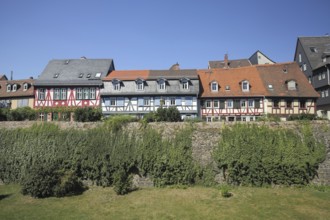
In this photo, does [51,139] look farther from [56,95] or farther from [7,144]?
[56,95]

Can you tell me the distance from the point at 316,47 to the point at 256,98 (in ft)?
55.2

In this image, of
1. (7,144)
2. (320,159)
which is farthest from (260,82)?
(7,144)

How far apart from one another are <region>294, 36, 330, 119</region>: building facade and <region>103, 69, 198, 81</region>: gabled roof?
17729 millimetres

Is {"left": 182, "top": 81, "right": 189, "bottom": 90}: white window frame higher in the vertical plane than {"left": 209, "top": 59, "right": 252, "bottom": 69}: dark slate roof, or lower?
lower

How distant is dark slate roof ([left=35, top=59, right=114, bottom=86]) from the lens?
98.7ft

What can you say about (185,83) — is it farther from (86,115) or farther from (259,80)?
(86,115)

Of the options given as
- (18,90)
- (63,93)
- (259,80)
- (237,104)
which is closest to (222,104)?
(237,104)

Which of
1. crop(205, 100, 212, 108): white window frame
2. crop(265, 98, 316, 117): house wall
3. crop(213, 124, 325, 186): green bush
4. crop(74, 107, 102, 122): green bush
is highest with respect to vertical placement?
crop(205, 100, 212, 108): white window frame

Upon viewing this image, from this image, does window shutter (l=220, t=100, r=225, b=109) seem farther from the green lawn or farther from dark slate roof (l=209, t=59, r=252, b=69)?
dark slate roof (l=209, t=59, r=252, b=69)

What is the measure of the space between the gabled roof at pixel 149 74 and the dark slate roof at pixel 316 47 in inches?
724

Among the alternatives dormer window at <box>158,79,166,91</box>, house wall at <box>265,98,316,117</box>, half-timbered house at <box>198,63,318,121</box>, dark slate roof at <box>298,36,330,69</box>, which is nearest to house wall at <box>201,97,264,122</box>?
half-timbered house at <box>198,63,318,121</box>

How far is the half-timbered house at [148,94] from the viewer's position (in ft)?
→ 95.1

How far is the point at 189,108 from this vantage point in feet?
94.7

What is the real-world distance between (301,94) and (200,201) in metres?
21.2
